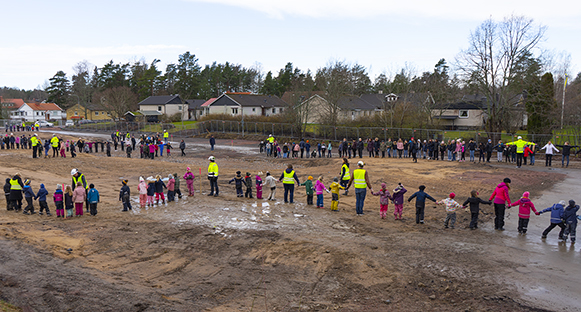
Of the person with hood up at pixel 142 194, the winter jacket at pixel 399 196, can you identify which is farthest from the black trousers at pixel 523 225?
the person with hood up at pixel 142 194

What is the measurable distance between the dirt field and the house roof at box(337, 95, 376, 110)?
108 ft

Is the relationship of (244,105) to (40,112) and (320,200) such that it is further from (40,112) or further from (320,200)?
(40,112)

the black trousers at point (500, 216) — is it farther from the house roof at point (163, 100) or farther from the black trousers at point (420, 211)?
the house roof at point (163, 100)

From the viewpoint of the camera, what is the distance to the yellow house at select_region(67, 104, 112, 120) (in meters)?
90.2

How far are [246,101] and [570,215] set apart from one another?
6108 cm

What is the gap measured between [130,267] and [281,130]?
126 feet

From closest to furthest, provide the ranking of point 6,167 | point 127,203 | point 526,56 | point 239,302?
point 239,302 → point 127,203 → point 6,167 → point 526,56

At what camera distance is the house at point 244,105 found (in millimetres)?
67875

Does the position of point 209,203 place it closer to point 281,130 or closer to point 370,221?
point 370,221

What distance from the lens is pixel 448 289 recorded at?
27.0ft

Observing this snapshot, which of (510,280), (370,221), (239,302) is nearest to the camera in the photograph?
(239,302)

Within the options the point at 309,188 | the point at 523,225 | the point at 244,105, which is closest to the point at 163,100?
the point at 244,105

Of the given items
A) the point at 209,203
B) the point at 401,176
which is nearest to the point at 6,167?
the point at 209,203

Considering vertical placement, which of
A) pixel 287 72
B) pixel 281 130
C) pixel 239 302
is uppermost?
pixel 287 72
